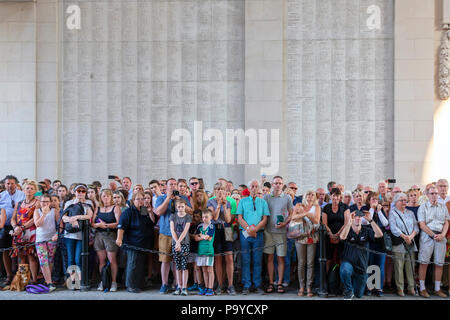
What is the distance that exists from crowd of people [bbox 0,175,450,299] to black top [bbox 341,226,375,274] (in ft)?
0.06

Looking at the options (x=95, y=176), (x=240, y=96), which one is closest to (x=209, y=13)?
(x=240, y=96)

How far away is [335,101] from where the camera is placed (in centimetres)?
1906

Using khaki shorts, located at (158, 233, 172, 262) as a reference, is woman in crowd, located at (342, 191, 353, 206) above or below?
above

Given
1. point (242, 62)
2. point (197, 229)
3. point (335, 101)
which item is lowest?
point (197, 229)

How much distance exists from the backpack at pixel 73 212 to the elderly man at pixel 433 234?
698 cm

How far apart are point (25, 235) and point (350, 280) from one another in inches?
266

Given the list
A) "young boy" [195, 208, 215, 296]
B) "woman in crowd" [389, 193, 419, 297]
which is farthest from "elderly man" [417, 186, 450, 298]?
"young boy" [195, 208, 215, 296]

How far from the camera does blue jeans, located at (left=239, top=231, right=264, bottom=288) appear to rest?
11062mm

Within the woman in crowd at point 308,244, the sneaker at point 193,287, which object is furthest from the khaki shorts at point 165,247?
the woman in crowd at point 308,244

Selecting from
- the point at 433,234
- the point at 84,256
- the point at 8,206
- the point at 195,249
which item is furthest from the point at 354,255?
the point at 8,206

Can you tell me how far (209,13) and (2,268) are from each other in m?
11.4

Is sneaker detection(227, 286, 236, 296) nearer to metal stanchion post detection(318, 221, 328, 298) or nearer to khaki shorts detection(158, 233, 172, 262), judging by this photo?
khaki shorts detection(158, 233, 172, 262)

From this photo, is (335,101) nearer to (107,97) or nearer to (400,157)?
(400,157)
